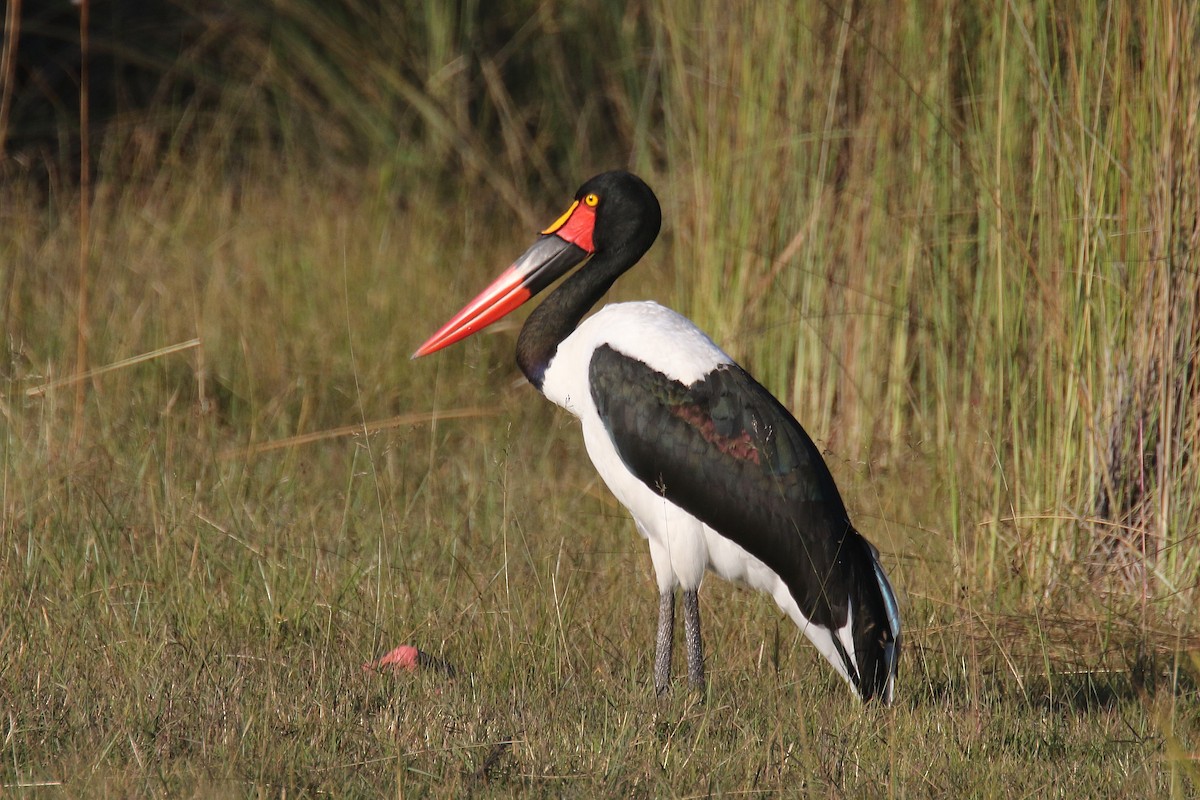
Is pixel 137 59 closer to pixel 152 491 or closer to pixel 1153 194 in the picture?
pixel 152 491

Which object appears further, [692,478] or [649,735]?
[692,478]

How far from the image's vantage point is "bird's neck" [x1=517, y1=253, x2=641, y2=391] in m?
4.13

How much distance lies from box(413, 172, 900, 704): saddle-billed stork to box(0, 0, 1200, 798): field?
150mm

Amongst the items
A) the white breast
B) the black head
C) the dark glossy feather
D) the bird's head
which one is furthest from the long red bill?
the dark glossy feather

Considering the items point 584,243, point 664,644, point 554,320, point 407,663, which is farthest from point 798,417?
point 407,663

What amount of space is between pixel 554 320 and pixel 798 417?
59.0 inches

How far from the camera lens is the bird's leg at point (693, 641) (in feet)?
12.4

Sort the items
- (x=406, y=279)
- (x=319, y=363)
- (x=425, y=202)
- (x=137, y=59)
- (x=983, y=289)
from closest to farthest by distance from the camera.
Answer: (x=983, y=289) < (x=319, y=363) < (x=406, y=279) < (x=425, y=202) < (x=137, y=59)

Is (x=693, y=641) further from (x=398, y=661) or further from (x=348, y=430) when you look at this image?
(x=348, y=430)

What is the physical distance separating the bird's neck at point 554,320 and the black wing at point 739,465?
0.30 meters

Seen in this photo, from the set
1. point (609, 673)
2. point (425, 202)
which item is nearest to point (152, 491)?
point (609, 673)

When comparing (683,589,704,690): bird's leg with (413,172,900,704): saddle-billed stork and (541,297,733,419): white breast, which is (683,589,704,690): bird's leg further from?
(541,297,733,419): white breast

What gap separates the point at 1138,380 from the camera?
13.8ft

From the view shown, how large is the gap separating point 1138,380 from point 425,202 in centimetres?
420
